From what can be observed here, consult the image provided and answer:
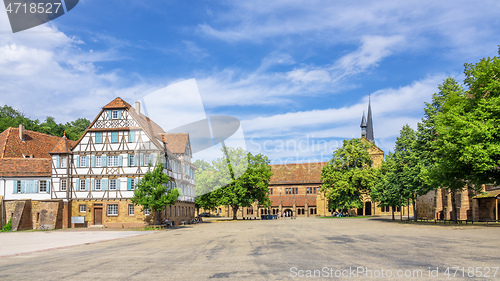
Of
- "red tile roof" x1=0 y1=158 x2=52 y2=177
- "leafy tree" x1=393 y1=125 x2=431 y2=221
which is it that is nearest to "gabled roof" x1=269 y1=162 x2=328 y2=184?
"leafy tree" x1=393 y1=125 x2=431 y2=221

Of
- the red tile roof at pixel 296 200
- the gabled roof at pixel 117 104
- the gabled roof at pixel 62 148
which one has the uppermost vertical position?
the gabled roof at pixel 117 104

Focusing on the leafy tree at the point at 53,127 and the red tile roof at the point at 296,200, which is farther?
the red tile roof at the point at 296,200

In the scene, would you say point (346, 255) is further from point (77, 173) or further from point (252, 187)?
point (252, 187)

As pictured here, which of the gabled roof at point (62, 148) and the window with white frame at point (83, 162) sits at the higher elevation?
the gabled roof at point (62, 148)

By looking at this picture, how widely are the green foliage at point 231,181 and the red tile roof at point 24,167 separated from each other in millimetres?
22727

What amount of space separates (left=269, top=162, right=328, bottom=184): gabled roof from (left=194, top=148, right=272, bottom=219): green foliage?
1199 inches

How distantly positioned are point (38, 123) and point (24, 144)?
29.2m

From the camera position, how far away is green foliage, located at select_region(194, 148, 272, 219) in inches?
2491

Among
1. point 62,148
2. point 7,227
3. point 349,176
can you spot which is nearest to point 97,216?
point 62,148

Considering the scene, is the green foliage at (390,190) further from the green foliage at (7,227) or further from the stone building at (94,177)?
the green foliage at (7,227)

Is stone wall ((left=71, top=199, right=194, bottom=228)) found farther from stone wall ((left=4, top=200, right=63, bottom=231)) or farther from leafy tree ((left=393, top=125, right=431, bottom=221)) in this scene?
leafy tree ((left=393, top=125, right=431, bottom=221))

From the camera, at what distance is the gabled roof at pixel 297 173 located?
9712cm

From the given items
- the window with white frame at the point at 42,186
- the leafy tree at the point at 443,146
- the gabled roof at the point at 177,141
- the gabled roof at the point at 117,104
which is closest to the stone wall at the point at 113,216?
the window with white frame at the point at 42,186

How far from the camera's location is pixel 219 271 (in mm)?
12250
